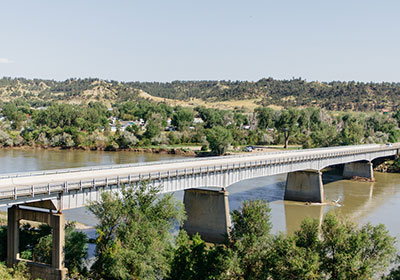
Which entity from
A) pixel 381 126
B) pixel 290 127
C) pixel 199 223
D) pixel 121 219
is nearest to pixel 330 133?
pixel 290 127

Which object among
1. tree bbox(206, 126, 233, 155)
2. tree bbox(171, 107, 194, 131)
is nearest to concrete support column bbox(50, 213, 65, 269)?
tree bbox(206, 126, 233, 155)

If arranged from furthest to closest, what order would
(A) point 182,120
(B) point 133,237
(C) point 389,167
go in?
(A) point 182,120 → (C) point 389,167 → (B) point 133,237

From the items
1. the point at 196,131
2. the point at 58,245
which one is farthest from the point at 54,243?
the point at 196,131

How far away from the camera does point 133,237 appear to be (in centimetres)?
2788

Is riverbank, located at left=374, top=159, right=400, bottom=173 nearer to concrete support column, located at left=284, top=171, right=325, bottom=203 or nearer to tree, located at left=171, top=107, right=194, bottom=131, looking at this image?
concrete support column, located at left=284, top=171, right=325, bottom=203

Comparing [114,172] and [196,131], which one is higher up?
[196,131]

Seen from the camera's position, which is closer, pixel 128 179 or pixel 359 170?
pixel 128 179

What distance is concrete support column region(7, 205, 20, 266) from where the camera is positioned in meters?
29.9

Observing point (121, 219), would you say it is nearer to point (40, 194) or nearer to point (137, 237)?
point (137, 237)

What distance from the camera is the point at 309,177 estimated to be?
60.8m

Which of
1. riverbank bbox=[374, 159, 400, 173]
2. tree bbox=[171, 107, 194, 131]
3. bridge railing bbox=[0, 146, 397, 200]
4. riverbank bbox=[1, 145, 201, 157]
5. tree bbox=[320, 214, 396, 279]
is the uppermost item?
tree bbox=[171, 107, 194, 131]

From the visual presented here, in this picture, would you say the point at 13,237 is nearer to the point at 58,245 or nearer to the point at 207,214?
the point at 58,245

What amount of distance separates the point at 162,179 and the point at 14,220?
1229 cm

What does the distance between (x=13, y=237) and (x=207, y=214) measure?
642 inches
